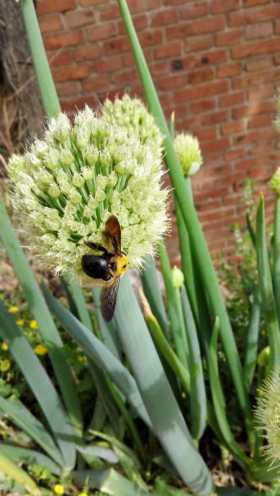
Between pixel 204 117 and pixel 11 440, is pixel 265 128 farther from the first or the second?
pixel 11 440

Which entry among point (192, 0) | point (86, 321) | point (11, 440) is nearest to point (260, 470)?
point (86, 321)

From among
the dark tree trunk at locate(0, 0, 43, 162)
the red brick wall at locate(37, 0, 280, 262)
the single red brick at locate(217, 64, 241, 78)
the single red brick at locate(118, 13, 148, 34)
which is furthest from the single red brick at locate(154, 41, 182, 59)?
the dark tree trunk at locate(0, 0, 43, 162)

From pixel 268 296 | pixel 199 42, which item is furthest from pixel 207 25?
pixel 268 296

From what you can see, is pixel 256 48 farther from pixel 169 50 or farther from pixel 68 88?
pixel 68 88

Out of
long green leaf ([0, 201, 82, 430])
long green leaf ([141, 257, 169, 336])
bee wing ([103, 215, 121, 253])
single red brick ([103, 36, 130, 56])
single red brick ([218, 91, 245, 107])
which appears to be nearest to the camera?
bee wing ([103, 215, 121, 253])

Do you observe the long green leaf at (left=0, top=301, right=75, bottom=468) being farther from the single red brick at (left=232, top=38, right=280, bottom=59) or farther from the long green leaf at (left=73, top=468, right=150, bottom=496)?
the single red brick at (left=232, top=38, right=280, bottom=59)

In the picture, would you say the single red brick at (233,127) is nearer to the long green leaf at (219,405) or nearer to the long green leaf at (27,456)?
the long green leaf at (219,405)
